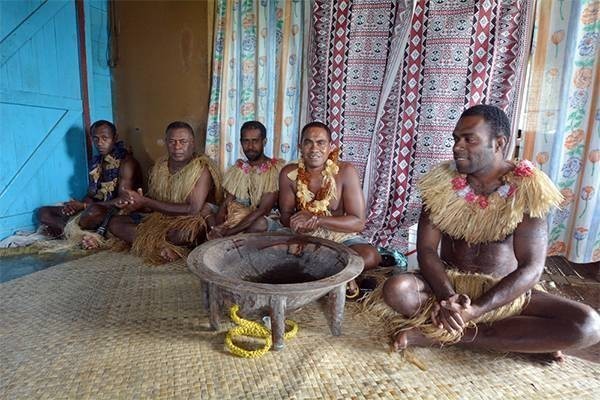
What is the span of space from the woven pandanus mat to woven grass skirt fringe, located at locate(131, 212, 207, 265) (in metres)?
0.72

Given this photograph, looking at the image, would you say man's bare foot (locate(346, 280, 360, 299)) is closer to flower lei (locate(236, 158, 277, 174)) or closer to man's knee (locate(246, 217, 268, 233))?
man's knee (locate(246, 217, 268, 233))

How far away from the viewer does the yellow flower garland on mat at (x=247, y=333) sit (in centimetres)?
170

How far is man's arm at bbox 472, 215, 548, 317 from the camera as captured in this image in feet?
5.54

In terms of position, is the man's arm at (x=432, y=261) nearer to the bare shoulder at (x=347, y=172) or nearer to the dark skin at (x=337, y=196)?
the dark skin at (x=337, y=196)

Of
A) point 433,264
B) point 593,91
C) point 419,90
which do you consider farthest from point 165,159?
→ point 593,91

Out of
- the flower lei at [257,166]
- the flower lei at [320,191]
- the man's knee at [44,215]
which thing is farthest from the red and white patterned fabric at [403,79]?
the man's knee at [44,215]

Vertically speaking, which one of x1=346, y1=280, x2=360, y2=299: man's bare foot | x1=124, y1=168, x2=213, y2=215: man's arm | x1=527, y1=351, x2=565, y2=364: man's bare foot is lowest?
x1=527, y1=351, x2=565, y2=364: man's bare foot

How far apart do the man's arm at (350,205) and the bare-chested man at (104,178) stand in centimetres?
203

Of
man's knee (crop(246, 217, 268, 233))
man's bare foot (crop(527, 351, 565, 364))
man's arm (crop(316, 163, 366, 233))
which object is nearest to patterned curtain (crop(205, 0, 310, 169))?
man's knee (crop(246, 217, 268, 233))

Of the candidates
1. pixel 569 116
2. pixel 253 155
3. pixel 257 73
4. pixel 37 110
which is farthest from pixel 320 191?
pixel 37 110

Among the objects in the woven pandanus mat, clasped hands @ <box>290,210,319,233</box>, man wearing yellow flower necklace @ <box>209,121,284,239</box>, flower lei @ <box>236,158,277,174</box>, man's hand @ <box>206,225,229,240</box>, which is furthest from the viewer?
flower lei @ <box>236,158,277,174</box>

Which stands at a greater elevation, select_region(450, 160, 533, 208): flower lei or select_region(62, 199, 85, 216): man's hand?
select_region(450, 160, 533, 208): flower lei

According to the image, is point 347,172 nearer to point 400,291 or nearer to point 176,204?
point 400,291

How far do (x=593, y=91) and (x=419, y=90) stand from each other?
3.53ft
